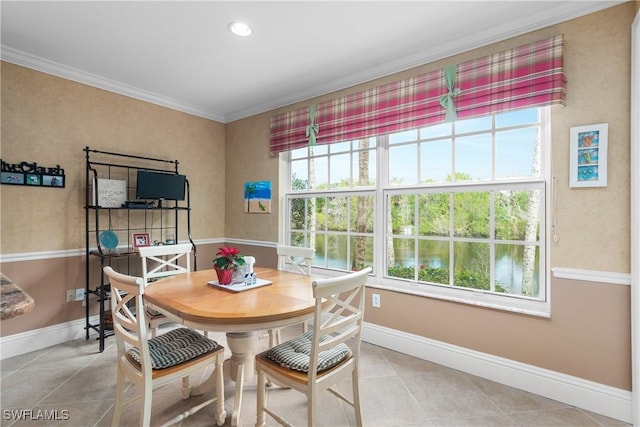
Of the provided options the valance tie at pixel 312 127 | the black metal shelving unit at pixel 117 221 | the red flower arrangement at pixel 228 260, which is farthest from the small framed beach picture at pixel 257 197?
the red flower arrangement at pixel 228 260

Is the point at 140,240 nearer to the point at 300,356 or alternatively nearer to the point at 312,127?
the point at 312,127

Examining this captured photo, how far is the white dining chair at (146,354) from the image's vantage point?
4.93 feet

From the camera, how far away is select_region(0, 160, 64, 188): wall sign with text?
8.63ft

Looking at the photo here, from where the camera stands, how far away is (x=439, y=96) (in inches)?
98.3

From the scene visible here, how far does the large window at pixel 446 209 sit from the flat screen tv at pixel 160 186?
1537mm

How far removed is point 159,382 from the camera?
1.56 metres

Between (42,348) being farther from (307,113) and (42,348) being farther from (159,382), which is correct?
(307,113)

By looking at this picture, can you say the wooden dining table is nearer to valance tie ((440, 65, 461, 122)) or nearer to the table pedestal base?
the table pedestal base

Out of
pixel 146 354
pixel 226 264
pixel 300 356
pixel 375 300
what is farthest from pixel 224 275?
pixel 375 300

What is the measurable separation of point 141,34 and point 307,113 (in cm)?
162

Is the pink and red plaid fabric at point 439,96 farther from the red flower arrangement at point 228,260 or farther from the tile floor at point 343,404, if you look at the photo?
the tile floor at point 343,404

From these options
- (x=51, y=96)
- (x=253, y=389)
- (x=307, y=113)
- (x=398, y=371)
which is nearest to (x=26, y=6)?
(x=51, y=96)

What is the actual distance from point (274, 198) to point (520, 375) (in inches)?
112

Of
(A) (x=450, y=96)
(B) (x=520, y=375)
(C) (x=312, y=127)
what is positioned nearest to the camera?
(B) (x=520, y=375)
